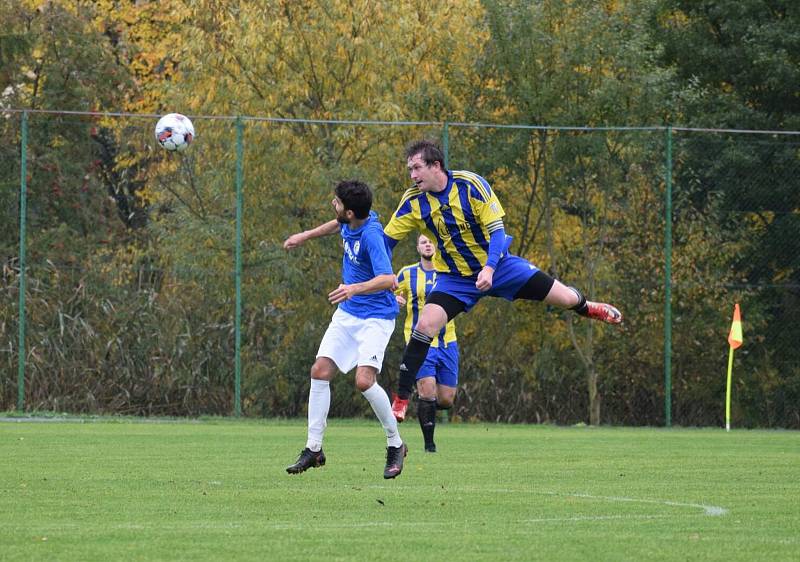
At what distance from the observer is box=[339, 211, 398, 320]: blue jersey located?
32.3ft

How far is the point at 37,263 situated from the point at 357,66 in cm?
522

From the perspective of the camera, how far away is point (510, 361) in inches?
744

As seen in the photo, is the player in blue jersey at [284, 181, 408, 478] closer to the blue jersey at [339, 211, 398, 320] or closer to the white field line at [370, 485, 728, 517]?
the blue jersey at [339, 211, 398, 320]

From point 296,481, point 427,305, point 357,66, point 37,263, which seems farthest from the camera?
point 357,66

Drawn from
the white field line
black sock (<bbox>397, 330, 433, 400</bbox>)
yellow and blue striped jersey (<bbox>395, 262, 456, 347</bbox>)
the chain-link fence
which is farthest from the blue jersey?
the chain-link fence

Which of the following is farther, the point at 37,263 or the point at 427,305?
the point at 37,263

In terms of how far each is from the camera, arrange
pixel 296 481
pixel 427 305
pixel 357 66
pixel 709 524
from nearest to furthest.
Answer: pixel 709 524
pixel 296 481
pixel 427 305
pixel 357 66

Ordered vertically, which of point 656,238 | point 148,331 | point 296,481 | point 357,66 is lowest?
point 296,481

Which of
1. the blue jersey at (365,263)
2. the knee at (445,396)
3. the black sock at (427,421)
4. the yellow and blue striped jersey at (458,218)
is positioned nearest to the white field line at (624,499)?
the blue jersey at (365,263)

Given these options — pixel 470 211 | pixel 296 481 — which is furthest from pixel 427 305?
pixel 296 481

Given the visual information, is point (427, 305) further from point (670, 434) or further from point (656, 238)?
point (656, 238)

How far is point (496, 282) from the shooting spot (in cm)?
1066

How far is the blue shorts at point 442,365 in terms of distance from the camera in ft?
43.9

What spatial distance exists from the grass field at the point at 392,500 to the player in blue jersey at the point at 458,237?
1219 mm
